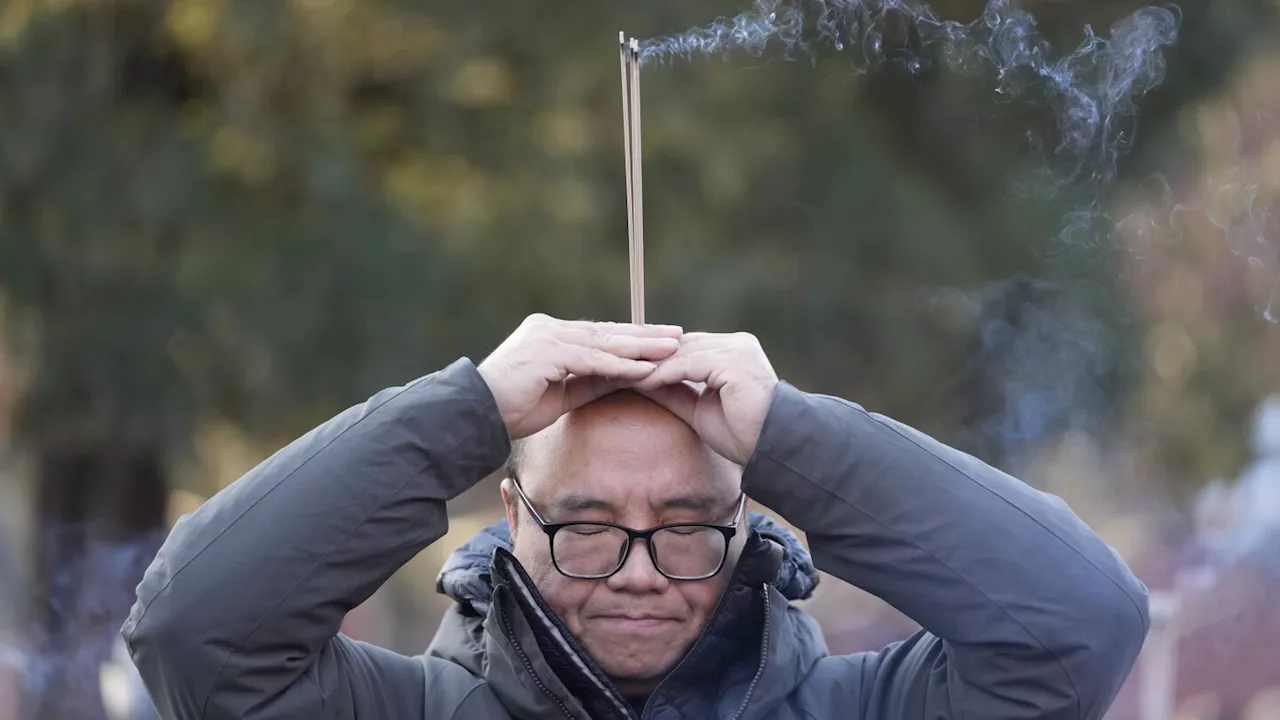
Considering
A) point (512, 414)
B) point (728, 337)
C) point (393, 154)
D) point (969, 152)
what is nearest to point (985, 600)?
point (728, 337)

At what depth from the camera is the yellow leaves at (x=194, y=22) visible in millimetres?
4246

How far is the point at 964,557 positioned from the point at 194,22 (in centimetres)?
340

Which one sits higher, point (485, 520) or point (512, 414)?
point (512, 414)

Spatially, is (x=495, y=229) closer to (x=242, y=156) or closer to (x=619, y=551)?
(x=242, y=156)

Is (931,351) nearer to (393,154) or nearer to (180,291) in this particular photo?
(393,154)

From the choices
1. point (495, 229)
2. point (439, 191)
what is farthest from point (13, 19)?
point (495, 229)

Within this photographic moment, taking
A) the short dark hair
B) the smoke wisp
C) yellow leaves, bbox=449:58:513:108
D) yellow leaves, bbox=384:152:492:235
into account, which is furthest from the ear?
yellow leaves, bbox=449:58:513:108

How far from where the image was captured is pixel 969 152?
4.34 meters

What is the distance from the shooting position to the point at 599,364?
1909mm

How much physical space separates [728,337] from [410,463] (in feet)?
1.64

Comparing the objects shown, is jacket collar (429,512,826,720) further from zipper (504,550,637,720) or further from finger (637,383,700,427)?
finger (637,383,700,427)

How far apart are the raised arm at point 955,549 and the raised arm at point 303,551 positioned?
0.40 metres

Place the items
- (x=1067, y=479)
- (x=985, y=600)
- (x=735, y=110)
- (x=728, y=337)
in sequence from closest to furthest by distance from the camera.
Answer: (x=985, y=600) < (x=728, y=337) < (x=735, y=110) < (x=1067, y=479)

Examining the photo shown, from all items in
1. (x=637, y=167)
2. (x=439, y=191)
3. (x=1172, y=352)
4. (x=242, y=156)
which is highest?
(x=637, y=167)
